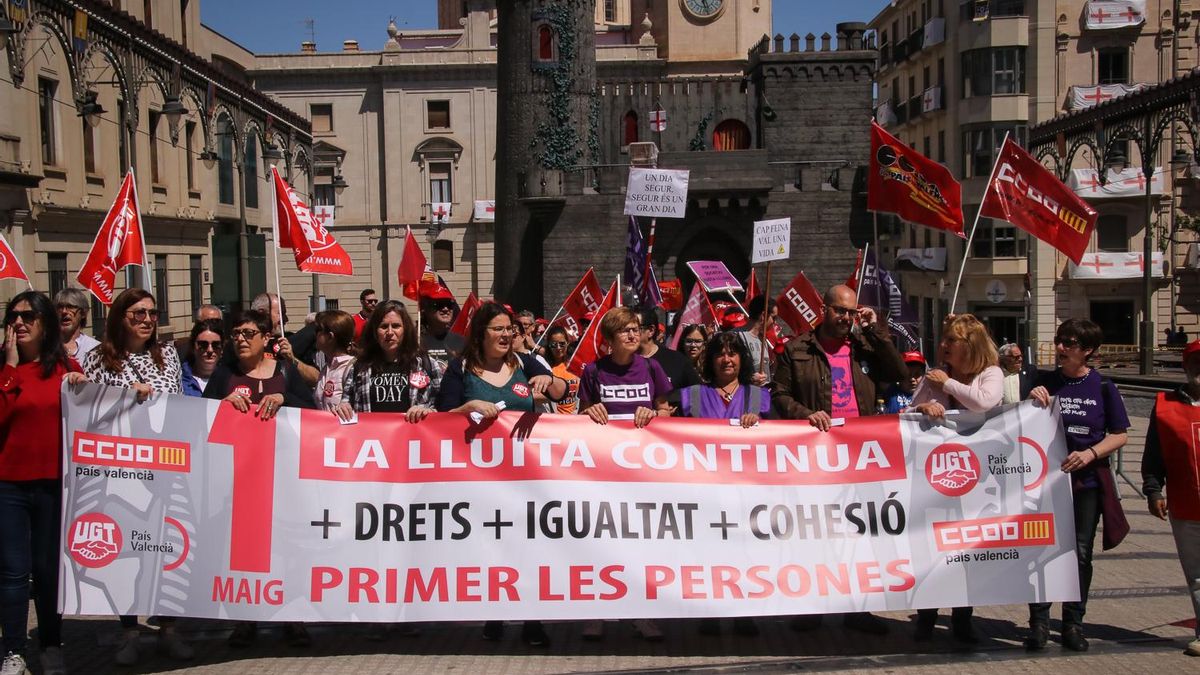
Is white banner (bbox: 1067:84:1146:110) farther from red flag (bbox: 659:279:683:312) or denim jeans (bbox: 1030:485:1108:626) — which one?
denim jeans (bbox: 1030:485:1108:626)

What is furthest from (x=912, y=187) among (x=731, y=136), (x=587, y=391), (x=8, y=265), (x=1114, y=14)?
(x=1114, y=14)

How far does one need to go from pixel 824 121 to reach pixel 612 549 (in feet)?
109

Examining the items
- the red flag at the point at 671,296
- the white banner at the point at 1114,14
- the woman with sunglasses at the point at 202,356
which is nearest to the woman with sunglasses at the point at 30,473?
the woman with sunglasses at the point at 202,356

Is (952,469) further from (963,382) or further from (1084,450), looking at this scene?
(1084,450)

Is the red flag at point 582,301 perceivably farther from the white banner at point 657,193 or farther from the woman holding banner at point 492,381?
the woman holding banner at point 492,381

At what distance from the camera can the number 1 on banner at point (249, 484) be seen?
18.5 ft

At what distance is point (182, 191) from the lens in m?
28.9

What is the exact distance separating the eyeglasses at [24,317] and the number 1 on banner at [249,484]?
92 cm

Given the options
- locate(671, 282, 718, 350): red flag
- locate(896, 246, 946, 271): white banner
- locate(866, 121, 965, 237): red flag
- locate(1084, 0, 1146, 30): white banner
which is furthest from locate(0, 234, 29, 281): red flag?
locate(896, 246, 946, 271): white banner

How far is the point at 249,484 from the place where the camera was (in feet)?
18.7

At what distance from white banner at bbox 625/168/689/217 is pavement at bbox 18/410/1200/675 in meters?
9.41

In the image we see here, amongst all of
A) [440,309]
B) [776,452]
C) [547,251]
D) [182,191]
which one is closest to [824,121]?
[547,251]

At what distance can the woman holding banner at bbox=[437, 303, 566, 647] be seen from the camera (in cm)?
596

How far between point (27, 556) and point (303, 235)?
698 centimetres
